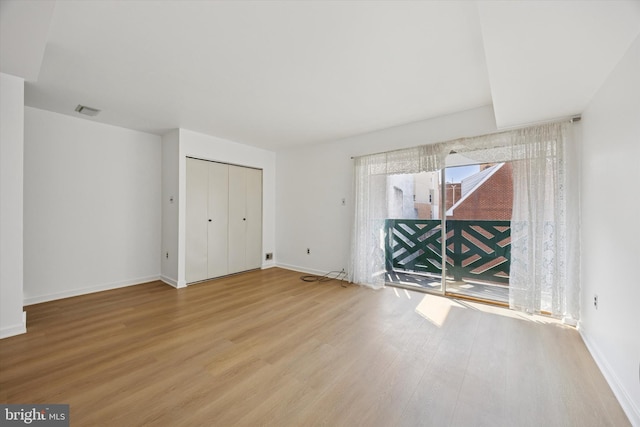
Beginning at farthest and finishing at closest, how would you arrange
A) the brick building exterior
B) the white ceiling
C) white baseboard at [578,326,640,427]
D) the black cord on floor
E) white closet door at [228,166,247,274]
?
1. white closet door at [228,166,247,274]
2. the black cord on floor
3. the brick building exterior
4. the white ceiling
5. white baseboard at [578,326,640,427]

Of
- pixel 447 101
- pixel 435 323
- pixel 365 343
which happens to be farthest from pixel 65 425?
pixel 447 101

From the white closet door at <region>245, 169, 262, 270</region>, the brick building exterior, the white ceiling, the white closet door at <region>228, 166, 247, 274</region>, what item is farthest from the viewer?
the white closet door at <region>245, 169, 262, 270</region>

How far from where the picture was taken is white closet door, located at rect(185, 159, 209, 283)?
4055 mm

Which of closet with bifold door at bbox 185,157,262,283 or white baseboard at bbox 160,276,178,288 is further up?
closet with bifold door at bbox 185,157,262,283

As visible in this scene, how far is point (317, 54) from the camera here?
2051mm

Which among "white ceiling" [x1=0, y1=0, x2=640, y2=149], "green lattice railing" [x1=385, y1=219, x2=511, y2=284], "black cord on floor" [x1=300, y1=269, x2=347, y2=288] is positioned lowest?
"black cord on floor" [x1=300, y1=269, x2=347, y2=288]

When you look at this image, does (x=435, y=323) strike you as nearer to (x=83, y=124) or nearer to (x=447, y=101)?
(x=447, y=101)

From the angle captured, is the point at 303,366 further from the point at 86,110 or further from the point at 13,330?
the point at 86,110

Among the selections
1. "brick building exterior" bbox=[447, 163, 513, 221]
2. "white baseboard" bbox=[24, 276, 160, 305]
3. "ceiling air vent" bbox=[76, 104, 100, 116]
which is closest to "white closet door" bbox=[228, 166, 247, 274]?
"white baseboard" bbox=[24, 276, 160, 305]

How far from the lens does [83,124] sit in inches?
139

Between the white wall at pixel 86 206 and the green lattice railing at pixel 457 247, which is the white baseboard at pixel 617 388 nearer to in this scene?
the green lattice railing at pixel 457 247

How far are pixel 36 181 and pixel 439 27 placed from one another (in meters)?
4.73

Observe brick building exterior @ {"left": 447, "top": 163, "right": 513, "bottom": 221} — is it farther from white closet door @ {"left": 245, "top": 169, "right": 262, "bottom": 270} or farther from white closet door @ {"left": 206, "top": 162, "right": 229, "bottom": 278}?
white closet door @ {"left": 206, "top": 162, "right": 229, "bottom": 278}

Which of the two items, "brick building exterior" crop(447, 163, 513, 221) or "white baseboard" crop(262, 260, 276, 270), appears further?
"white baseboard" crop(262, 260, 276, 270)
